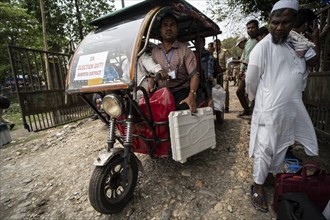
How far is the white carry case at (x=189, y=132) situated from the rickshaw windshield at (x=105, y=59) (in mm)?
714

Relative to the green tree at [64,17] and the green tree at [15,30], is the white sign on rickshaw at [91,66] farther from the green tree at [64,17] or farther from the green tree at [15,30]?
the green tree at [15,30]

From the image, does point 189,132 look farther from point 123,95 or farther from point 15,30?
point 15,30

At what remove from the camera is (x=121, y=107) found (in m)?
2.05

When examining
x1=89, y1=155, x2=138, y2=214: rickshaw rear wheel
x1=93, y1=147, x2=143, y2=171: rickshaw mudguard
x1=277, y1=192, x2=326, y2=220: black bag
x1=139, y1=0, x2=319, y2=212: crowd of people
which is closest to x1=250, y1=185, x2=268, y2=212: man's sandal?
x1=139, y1=0, x2=319, y2=212: crowd of people

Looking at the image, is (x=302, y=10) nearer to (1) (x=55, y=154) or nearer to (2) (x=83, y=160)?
(2) (x=83, y=160)

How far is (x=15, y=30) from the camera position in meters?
15.3

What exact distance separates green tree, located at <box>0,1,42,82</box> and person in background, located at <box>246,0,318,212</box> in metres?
16.5

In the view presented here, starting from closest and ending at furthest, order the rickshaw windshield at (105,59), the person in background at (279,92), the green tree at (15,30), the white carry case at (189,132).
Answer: the person in background at (279,92) → the rickshaw windshield at (105,59) → the white carry case at (189,132) → the green tree at (15,30)

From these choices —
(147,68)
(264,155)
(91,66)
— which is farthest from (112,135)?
(264,155)

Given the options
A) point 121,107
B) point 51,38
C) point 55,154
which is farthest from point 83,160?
point 51,38

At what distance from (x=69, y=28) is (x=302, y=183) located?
12.3 meters

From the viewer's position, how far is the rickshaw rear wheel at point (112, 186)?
1.98 m

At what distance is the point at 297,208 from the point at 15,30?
19530 mm

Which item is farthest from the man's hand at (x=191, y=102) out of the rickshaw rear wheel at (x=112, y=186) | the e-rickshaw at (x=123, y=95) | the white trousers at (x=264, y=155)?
the rickshaw rear wheel at (x=112, y=186)
